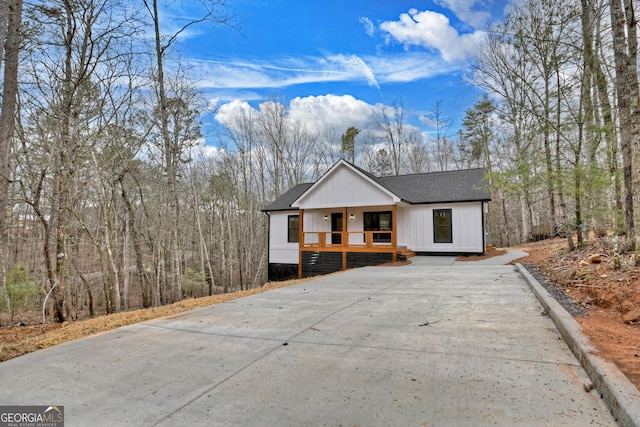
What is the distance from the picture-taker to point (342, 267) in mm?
14188

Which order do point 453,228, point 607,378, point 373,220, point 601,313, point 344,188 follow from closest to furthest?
point 607,378
point 601,313
point 453,228
point 344,188
point 373,220

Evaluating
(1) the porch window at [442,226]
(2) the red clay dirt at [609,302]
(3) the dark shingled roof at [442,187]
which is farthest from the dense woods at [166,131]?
(1) the porch window at [442,226]

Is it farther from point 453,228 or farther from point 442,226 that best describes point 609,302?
point 442,226

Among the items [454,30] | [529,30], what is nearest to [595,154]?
[529,30]

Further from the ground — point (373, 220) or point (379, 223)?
point (373, 220)

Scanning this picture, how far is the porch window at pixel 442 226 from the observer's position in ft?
45.3

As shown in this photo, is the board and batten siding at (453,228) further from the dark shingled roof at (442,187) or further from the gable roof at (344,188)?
the gable roof at (344,188)

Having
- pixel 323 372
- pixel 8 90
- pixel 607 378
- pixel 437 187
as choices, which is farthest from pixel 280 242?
A: pixel 607 378

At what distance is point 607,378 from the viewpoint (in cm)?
218

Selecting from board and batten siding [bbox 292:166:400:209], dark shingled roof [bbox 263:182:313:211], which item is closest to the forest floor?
board and batten siding [bbox 292:166:400:209]

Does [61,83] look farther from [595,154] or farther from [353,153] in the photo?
[353,153]

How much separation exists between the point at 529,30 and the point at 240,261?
21.9 meters

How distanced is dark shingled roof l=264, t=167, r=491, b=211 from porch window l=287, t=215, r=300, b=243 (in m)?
0.71

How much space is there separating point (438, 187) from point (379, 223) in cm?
326
